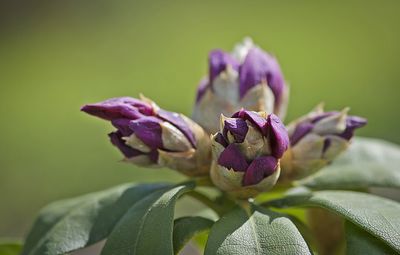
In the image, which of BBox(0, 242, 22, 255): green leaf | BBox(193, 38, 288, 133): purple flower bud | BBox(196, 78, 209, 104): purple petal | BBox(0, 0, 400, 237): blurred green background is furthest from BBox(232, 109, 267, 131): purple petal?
BBox(0, 0, 400, 237): blurred green background

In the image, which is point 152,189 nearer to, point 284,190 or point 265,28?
point 284,190

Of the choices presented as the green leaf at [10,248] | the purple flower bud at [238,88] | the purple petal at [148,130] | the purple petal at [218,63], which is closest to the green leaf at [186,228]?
the purple petal at [148,130]

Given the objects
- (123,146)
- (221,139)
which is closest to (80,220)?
(123,146)

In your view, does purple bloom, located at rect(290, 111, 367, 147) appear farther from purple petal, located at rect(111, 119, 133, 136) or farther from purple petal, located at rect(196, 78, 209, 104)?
purple petal, located at rect(111, 119, 133, 136)

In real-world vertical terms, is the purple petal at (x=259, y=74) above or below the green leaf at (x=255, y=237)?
above

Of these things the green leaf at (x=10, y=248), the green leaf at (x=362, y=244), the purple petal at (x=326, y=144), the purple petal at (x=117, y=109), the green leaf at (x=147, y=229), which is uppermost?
the purple petal at (x=117, y=109)

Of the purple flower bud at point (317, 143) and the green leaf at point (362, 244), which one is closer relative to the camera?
the green leaf at point (362, 244)

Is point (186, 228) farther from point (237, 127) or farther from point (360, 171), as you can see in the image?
point (360, 171)

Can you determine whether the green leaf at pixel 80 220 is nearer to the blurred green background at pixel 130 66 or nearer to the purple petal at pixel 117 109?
the purple petal at pixel 117 109
